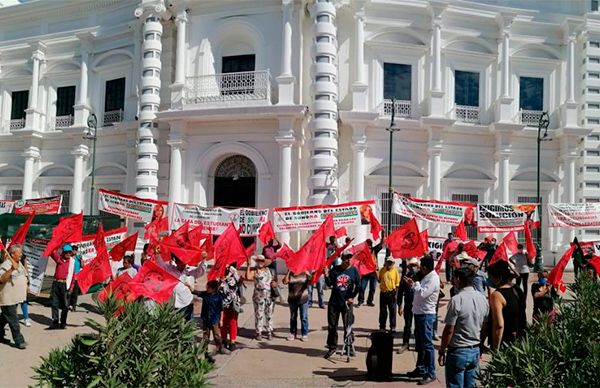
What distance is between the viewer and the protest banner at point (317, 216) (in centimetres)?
1335

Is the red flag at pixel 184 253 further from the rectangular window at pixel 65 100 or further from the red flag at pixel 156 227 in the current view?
the rectangular window at pixel 65 100

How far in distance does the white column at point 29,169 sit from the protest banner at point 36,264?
1406 cm

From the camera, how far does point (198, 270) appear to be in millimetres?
8977

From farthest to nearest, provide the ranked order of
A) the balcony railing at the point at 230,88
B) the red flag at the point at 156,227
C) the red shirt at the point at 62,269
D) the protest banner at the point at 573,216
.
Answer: the balcony railing at the point at 230,88 < the protest banner at the point at 573,216 < the red flag at the point at 156,227 < the red shirt at the point at 62,269

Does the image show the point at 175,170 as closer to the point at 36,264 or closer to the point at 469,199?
the point at 36,264

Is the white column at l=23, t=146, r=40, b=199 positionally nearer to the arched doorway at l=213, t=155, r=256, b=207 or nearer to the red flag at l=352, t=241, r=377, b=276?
the arched doorway at l=213, t=155, r=256, b=207

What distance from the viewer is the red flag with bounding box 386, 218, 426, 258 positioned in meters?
9.90

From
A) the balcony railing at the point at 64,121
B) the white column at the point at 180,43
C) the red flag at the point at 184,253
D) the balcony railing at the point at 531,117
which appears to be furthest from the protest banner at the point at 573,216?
the balcony railing at the point at 64,121

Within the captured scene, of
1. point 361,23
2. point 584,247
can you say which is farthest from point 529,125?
point 584,247

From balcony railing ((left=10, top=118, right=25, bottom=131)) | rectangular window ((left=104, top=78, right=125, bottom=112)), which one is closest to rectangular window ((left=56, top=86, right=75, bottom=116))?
balcony railing ((left=10, top=118, right=25, bottom=131))

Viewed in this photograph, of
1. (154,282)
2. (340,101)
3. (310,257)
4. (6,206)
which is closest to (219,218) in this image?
(310,257)

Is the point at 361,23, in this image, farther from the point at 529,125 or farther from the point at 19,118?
the point at 19,118

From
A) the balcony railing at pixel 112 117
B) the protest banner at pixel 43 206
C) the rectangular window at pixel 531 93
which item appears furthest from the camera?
the balcony railing at pixel 112 117

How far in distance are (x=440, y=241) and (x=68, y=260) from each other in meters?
8.56
